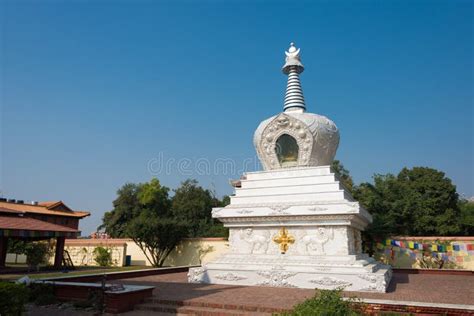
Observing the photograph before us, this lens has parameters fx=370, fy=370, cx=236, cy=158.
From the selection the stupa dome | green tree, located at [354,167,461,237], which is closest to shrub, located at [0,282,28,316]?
the stupa dome

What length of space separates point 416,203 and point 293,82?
51.4 ft

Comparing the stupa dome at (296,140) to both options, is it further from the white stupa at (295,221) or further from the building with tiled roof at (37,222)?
the building with tiled roof at (37,222)

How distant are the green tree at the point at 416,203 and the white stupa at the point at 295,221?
10.2m

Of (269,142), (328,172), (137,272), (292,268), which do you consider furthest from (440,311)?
(137,272)

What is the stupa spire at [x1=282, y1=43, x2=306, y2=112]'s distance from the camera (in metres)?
18.7

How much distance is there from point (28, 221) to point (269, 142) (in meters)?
14.8

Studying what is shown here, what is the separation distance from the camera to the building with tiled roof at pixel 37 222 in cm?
1941

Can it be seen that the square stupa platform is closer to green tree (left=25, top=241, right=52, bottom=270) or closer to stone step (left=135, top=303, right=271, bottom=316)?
stone step (left=135, top=303, right=271, bottom=316)

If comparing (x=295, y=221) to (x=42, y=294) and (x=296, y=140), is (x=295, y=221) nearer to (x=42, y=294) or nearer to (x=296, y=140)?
(x=296, y=140)

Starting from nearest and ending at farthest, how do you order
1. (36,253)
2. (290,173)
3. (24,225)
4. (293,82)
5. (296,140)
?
(290,173) → (296,140) → (293,82) → (24,225) → (36,253)

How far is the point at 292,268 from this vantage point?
1309 cm

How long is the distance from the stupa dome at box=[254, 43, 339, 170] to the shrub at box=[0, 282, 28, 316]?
12023 millimetres

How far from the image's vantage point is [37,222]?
22.0 metres

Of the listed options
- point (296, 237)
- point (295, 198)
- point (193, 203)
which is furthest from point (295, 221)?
point (193, 203)
